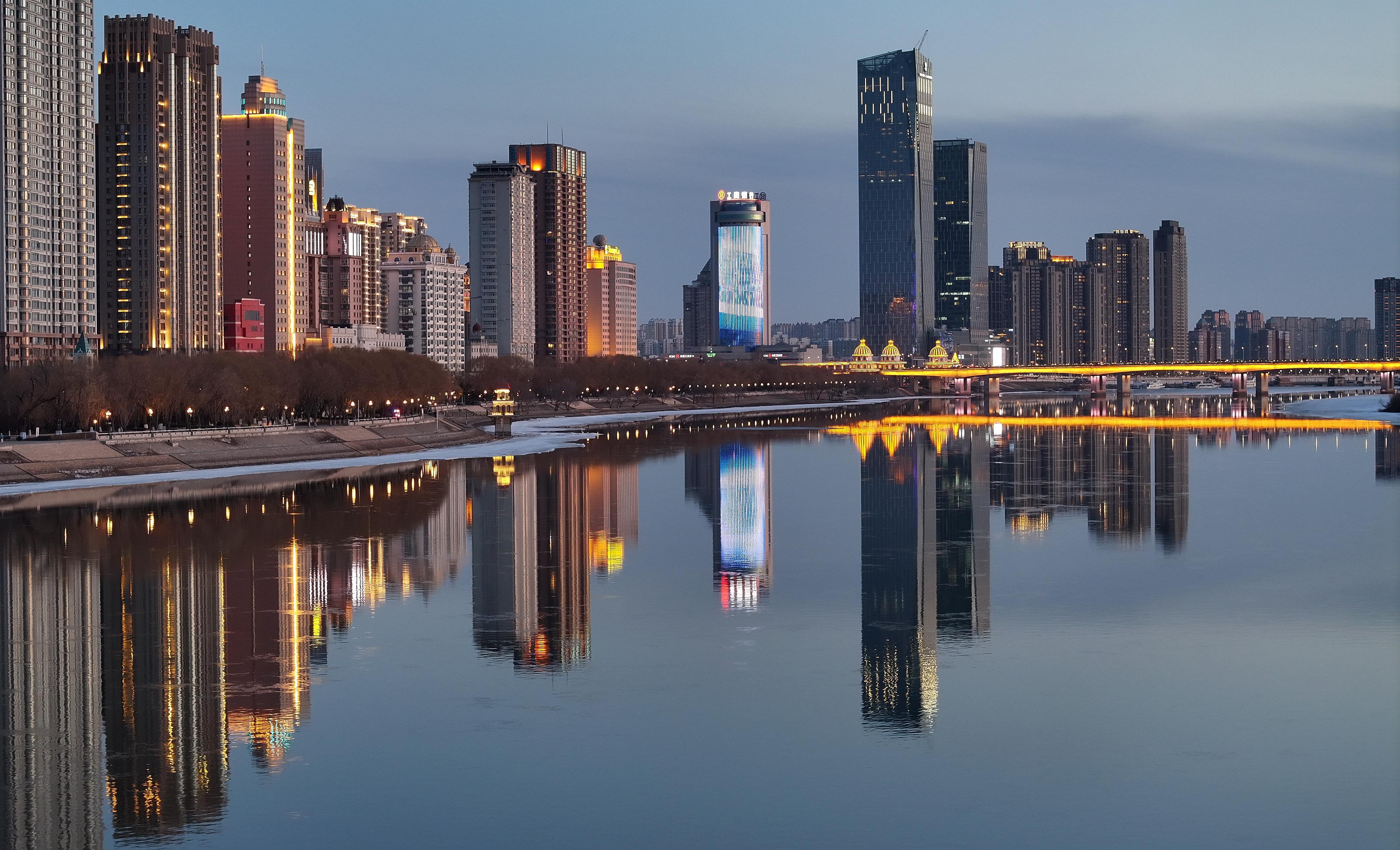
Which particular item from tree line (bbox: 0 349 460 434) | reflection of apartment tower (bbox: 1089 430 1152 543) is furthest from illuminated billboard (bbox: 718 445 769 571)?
tree line (bbox: 0 349 460 434)

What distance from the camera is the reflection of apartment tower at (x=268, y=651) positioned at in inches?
770

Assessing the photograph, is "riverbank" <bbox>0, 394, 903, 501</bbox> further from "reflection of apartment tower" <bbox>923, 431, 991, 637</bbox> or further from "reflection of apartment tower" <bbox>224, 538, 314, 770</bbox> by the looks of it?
"reflection of apartment tower" <bbox>923, 431, 991, 637</bbox>

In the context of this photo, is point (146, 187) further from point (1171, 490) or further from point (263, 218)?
point (1171, 490)

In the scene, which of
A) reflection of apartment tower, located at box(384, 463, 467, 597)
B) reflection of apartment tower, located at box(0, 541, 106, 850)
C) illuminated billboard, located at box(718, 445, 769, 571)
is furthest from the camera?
illuminated billboard, located at box(718, 445, 769, 571)

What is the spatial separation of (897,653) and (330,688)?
8.65m

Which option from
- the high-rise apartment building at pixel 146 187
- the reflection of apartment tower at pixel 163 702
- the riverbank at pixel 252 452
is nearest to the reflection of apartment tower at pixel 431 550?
the reflection of apartment tower at pixel 163 702

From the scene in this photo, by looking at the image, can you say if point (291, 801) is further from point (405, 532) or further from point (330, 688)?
point (405, 532)

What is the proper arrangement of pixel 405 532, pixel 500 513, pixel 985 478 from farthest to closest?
1. pixel 985 478
2. pixel 500 513
3. pixel 405 532

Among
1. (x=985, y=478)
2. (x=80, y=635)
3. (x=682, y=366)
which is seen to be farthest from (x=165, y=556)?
(x=682, y=366)

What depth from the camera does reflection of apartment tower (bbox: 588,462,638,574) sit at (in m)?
36.7

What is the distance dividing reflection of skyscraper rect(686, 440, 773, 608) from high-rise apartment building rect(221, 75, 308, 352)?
119m

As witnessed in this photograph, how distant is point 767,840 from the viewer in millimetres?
15188

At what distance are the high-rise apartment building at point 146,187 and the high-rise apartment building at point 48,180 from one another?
26.6 metres

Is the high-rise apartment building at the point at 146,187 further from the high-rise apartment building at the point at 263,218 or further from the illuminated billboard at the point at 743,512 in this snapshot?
the illuminated billboard at the point at 743,512
